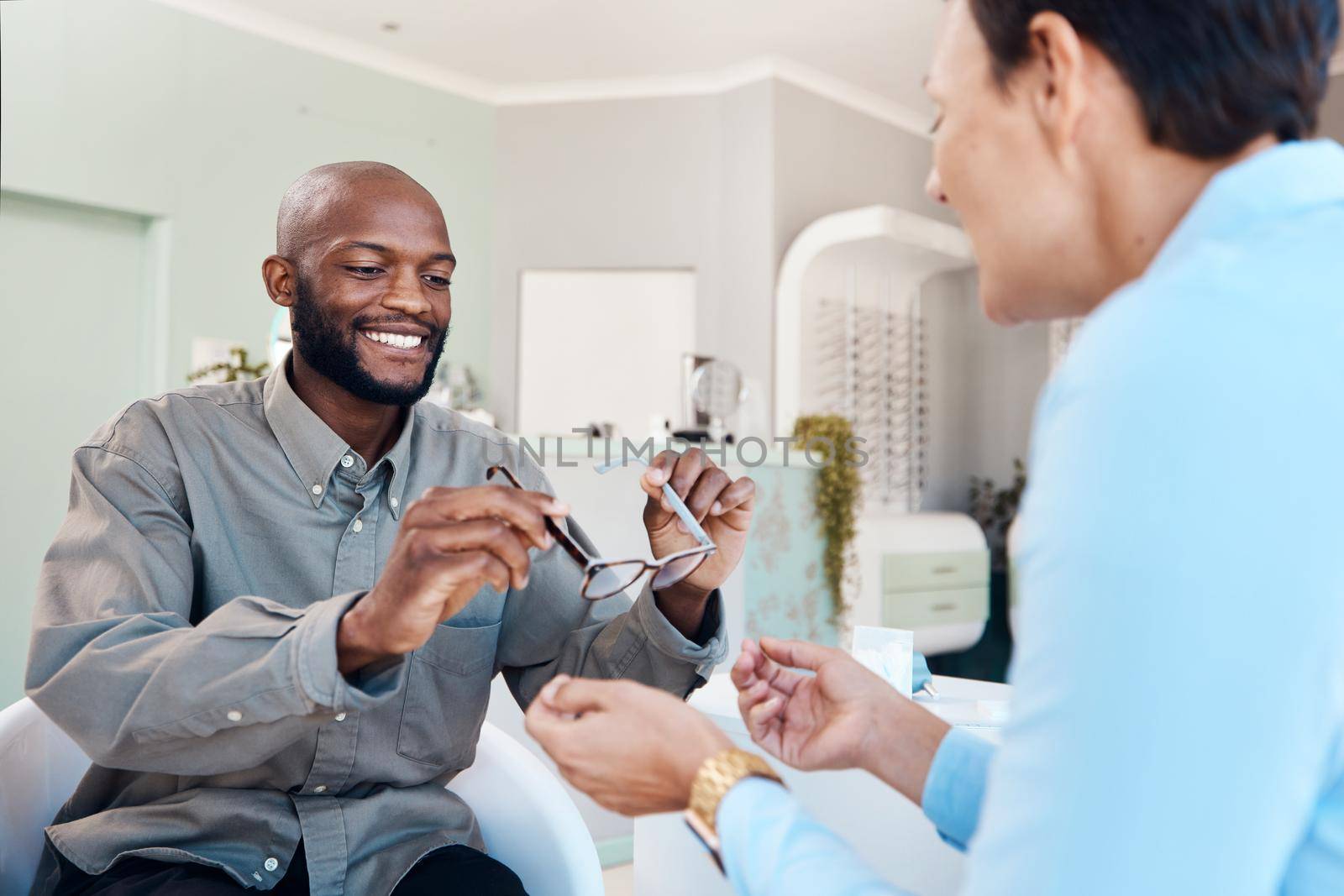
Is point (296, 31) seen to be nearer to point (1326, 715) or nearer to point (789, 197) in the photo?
point (789, 197)

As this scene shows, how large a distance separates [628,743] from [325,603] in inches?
15.1

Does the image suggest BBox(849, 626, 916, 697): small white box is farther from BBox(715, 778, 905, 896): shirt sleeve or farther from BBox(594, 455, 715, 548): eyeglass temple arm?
BBox(715, 778, 905, 896): shirt sleeve

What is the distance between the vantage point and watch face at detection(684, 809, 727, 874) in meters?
0.76

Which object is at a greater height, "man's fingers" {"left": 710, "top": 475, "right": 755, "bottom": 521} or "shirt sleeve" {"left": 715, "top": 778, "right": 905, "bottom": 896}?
"man's fingers" {"left": 710, "top": 475, "right": 755, "bottom": 521}

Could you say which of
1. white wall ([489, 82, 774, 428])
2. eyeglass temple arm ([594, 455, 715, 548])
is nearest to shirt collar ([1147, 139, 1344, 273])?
eyeglass temple arm ([594, 455, 715, 548])

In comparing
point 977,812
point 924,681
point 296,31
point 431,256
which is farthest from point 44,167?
point 977,812

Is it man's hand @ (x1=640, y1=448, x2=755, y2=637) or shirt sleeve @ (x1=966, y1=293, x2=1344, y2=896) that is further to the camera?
man's hand @ (x1=640, y1=448, x2=755, y2=637)

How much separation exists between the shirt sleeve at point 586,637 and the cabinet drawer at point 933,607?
3.95 metres

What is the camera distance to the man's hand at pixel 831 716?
100 centimetres

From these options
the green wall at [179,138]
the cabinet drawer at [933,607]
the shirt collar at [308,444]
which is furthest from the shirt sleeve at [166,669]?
the cabinet drawer at [933,607]

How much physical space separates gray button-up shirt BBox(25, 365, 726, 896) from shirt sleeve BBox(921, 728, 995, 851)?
49 centimetres

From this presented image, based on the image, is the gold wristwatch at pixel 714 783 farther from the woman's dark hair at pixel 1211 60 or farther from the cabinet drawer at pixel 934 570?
the cabinet drawer at pixel 934 570

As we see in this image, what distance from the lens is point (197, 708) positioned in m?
1.06

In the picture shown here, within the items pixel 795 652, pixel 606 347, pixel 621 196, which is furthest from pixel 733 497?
pixel 621 196
